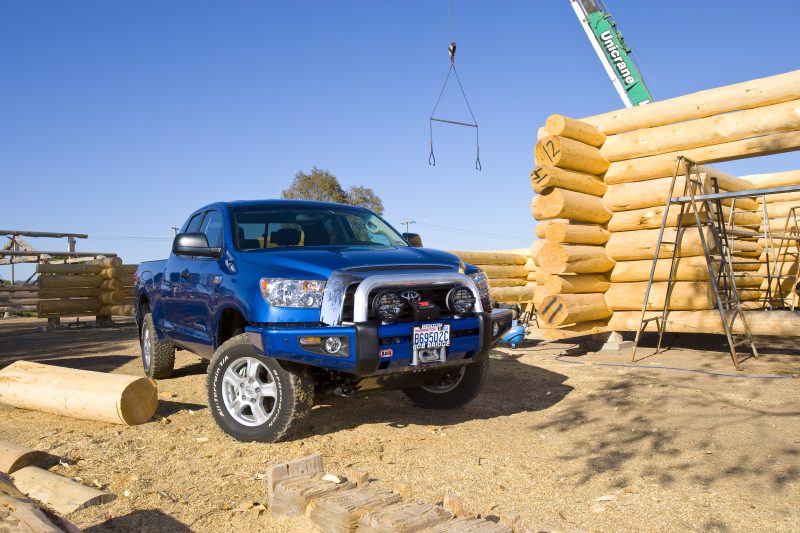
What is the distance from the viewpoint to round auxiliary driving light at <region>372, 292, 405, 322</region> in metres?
4.83

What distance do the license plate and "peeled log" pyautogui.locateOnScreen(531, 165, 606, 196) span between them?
5.64 metres

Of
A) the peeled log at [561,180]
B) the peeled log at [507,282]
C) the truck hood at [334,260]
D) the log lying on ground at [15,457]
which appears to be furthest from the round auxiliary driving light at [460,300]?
the peeled log at [507,282]

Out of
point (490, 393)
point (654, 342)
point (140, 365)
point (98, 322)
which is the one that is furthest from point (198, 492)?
point (98, 322)

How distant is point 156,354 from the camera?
7.87m

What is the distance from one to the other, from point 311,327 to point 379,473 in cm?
112

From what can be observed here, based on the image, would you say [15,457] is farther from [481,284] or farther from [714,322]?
[714,322]

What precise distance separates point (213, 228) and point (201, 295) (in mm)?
819

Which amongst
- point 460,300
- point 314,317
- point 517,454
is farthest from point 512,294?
point 314,317

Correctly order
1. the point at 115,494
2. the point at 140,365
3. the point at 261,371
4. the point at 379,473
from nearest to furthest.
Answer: the point at 115,494 < the point at 379,473 < the point at 261,371 < the point at 140,365

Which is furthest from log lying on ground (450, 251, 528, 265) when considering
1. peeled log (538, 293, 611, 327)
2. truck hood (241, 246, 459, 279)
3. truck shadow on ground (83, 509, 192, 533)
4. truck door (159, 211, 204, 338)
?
truck shadow on ground (83, 509, 192, 533)

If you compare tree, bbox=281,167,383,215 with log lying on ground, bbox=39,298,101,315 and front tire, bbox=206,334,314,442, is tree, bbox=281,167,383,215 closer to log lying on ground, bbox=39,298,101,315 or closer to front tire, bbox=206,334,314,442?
log lying on ground, bbox=39,298,101,315

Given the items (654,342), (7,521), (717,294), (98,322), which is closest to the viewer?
(7,521)

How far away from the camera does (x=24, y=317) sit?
26.4 m

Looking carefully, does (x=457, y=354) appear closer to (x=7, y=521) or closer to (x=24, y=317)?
(x=7, y=521)
